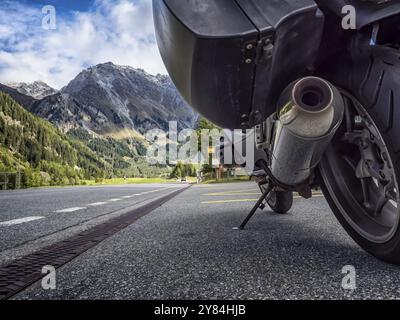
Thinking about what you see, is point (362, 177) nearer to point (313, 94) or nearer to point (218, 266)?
point (313, 94)

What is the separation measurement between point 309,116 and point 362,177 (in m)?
0.58

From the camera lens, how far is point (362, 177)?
1.68 metres

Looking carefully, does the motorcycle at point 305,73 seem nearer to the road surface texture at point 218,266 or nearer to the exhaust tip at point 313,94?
the exhaust tip at point 313,94

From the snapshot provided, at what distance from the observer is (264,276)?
1.24 m

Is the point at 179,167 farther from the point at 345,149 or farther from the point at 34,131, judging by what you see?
the point at 345,149

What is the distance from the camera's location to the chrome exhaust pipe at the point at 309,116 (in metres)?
1.31

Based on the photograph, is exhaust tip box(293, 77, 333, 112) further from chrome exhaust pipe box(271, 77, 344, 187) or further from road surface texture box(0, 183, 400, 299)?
road surface texture box(0, 183, 400, 299)

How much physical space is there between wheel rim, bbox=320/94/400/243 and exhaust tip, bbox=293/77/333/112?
139 millimetres

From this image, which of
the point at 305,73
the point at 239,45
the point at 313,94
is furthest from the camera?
the point at 305,73

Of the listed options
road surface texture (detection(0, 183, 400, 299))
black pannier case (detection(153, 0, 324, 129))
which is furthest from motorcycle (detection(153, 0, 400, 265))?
road surface texture (detection(0, 183, 400, 299))

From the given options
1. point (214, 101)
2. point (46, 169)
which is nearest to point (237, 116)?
point (214, 101)

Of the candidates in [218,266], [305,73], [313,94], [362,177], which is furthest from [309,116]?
[218,266]

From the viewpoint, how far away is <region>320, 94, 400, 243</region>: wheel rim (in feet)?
4.49
